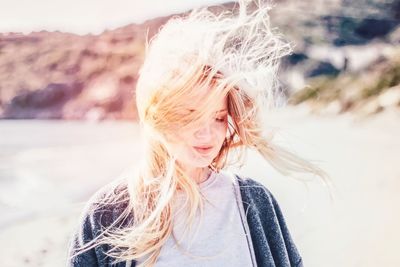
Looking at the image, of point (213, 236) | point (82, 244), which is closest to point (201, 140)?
point (213, 236)

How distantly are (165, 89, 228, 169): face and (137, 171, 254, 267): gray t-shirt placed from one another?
0.10m

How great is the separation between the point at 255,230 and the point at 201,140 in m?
0.24

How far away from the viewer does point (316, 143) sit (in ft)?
6.36

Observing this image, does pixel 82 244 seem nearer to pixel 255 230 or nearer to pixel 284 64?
pixel 255 230

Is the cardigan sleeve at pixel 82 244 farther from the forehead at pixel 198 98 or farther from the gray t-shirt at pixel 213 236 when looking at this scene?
the forehead at pixel 198 98

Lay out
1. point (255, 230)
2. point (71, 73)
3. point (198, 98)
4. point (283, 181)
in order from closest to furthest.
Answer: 1. point (198, 98)
2. point (255, 230)
3. point (71, 73)
4. point (283, 181)

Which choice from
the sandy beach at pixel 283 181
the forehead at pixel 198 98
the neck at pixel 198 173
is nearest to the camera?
the forehead at pixel 198 98

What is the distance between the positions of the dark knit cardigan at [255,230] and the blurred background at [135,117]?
1.44 feet

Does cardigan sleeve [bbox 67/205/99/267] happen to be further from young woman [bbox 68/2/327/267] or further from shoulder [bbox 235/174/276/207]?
shoulder [bbox 235/174/276/207]

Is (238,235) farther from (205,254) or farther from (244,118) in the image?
(244,118)

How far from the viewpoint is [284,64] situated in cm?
189

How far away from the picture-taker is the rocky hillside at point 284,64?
1690 mm

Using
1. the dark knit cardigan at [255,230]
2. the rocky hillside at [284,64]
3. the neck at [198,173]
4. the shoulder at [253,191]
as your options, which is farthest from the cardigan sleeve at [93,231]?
the rocky hillside at [284,64]

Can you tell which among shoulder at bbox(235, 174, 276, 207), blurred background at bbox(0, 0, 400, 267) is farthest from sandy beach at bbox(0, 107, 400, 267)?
shoulder at bbox(235, 174, 276, 207)
